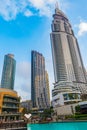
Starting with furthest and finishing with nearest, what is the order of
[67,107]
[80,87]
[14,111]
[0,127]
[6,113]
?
[80,87]
[67,107]
[14,111]
[6,113]
[0,127]

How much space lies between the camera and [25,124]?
37.6 meters

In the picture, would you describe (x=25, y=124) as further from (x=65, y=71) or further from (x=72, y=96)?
(x=65, y=71)

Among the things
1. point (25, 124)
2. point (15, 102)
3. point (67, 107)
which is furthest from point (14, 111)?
point (25, 124)

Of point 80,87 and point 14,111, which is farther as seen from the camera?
point 80,87

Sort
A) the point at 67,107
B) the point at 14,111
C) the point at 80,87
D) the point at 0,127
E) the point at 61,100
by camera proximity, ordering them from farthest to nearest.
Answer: the point at 80,87 → the point at 61,100 → the point at 67,107 → the point at 14,111 → the point at 0,127

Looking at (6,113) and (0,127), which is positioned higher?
(6,113)

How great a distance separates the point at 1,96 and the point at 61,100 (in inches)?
1838

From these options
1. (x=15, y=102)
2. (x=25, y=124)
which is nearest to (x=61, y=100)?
(x=15, y=102)

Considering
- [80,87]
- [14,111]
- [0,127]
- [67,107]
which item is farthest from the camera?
[80,87]

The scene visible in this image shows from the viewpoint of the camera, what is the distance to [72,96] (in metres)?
107

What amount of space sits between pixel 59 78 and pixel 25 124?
519 ft

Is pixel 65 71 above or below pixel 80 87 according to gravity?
above

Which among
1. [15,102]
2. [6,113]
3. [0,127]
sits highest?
[15,102]

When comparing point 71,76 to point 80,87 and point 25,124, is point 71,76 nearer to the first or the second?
point 80,87
